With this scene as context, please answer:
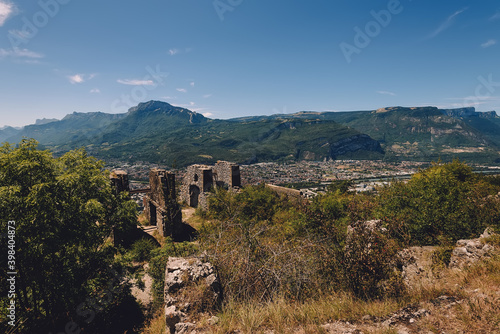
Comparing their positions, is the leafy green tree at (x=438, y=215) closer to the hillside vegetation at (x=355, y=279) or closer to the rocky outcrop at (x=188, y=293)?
the hillside vegetation at (x=355, y=279)

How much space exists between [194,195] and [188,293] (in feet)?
59.5

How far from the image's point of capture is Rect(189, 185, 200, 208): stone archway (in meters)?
22.0

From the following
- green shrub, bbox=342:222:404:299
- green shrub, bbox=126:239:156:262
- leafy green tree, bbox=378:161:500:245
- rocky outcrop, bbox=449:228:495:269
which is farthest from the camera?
green shrub, bbox=126:239:156:262

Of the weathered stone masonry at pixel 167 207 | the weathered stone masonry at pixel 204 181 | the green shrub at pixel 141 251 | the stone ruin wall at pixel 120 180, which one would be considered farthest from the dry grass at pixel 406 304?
the weathered stone masonry at pixel 204 181

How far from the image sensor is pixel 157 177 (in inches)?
636

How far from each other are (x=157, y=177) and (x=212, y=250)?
38.4ft

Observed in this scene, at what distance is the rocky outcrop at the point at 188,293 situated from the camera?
4.30 meters

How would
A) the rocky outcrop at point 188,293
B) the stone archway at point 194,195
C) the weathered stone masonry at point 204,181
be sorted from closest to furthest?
the rocky outcrop at point 188,293 → the weathered stone masonry at point 204,181 → the stone archway at point 194,195

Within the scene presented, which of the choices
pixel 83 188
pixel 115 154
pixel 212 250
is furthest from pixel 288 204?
pixel 115 154

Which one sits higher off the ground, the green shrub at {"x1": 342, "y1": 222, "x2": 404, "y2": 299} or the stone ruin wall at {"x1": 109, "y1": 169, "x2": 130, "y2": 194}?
the stone ruin wall at {"x1": 109, "y1": 169, "x2": 130, "y2": 194}

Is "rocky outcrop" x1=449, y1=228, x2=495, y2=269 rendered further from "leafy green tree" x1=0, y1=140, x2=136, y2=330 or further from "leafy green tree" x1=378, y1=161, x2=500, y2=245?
"leafy green tree" x1=0, y1=140, x2=136, y2=330

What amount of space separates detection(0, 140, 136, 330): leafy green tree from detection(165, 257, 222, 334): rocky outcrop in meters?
3.81

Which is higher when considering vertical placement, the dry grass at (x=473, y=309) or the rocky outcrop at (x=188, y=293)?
the dry grass at (x=473, y=309)

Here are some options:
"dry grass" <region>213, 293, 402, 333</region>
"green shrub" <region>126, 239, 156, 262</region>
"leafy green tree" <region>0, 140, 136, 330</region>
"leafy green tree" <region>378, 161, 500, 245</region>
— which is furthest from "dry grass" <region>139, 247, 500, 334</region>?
"green shrub" <region>126, 239, 156, 262</region>
